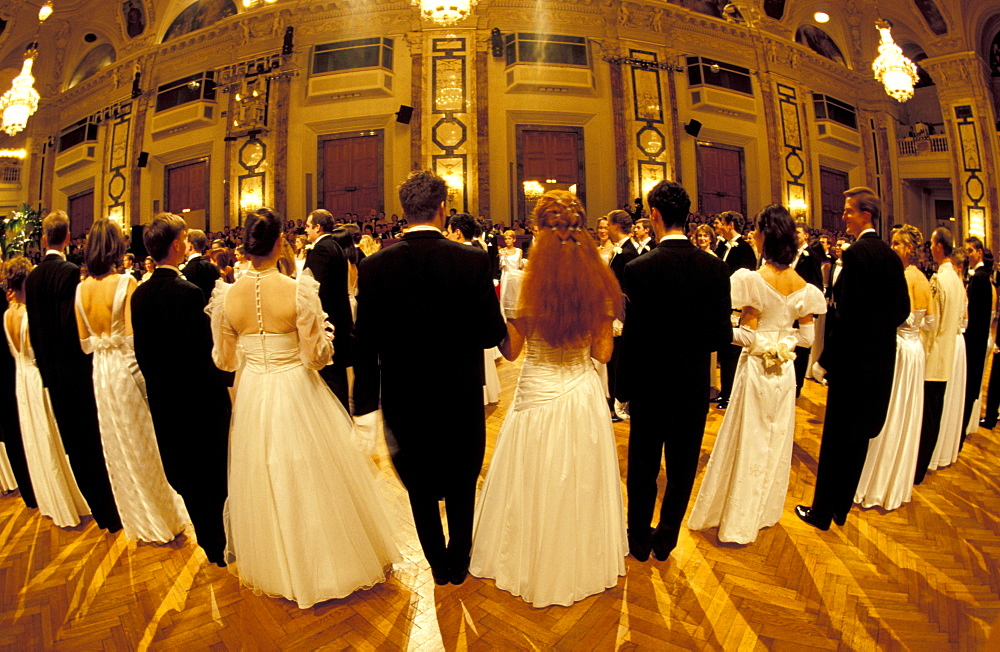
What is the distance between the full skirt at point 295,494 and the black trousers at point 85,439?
1.11m

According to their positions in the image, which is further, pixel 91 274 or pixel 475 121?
pixel 475 121

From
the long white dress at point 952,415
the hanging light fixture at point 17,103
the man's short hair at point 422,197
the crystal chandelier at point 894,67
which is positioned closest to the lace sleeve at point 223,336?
the man's short hair at point 422,197

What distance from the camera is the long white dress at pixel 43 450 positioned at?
2.57 meters

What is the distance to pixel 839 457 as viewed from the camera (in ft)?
7.45

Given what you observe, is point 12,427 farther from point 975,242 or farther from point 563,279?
point 975,242

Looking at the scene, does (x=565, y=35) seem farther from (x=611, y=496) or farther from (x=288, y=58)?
(x=611, y=496)

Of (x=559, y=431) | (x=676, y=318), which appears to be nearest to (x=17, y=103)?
(x=559, y=431)

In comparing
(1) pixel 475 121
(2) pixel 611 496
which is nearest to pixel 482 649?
(2) pixel 611 496

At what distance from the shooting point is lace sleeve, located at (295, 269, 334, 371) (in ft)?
5.53

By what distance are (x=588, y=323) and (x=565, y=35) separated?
10253mm

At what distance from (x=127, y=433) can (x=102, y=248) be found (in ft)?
2.80

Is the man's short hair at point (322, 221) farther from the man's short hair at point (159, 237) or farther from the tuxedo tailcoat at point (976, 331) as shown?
the tuxedo tailcoat at point (976, 331)

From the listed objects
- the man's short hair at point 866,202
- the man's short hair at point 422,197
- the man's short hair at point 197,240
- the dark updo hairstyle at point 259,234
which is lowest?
the dark updo hairstyle at point 259,234

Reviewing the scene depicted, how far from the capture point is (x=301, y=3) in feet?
33.2
